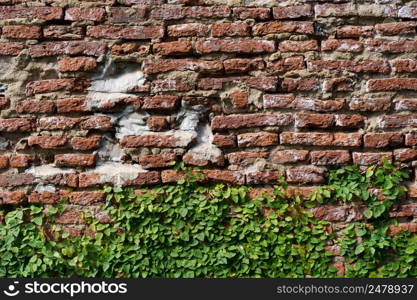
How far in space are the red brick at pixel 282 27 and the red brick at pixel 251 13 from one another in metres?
0.05

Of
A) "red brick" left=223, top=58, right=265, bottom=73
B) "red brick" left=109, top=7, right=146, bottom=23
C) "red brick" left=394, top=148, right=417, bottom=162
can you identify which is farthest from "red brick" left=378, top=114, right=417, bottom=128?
"red brick" left=109, top=7, right=146, bottom=23

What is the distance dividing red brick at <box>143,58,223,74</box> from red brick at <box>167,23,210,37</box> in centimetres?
15

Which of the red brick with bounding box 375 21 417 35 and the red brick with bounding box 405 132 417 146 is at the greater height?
the red brick with bounding box 375 21 417 35

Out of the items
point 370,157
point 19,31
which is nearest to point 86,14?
point 19,31

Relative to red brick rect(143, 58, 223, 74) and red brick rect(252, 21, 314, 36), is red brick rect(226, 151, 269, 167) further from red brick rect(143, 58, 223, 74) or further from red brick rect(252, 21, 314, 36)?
red brick rect(252, 21, 314, 36)

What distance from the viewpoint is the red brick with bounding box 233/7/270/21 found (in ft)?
10.1

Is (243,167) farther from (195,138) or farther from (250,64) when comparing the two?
(250,64)

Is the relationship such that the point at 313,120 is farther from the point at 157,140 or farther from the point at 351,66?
the point at 157,140

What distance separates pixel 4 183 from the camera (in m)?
3.12

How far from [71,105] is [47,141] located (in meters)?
0.26

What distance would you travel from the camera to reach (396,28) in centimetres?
307

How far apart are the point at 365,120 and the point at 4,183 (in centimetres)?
216

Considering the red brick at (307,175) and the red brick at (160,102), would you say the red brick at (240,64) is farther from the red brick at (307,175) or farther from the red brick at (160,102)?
the red brick at (307,175)

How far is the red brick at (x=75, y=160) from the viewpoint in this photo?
3.10m
